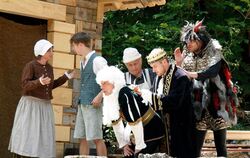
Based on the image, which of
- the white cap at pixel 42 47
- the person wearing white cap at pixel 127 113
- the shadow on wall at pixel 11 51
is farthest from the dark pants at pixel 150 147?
the shadow on wall at pixel 11 51

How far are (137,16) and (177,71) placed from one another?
341 inches

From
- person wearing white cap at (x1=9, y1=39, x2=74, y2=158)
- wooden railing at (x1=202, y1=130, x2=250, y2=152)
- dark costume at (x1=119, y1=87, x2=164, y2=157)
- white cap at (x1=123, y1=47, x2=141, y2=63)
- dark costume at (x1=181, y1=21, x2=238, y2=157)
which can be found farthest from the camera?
wooden railing at (x1=202, y1=130, x2=250, y2=152)

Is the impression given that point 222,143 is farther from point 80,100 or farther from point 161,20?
point 161,20

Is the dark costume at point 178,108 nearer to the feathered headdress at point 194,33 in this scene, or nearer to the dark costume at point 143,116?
the dark costume at point 143,116

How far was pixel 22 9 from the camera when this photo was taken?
292 inches

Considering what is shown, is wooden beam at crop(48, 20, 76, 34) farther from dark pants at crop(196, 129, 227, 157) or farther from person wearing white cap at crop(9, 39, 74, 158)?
dark pants at crop(196, 129, 227, 157)

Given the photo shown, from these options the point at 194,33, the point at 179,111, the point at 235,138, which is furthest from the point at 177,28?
the point at 179,111

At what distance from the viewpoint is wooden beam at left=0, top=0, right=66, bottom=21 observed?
286 inches

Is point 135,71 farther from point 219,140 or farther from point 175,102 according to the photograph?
point 219,140

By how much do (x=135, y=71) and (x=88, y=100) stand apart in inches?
30.5

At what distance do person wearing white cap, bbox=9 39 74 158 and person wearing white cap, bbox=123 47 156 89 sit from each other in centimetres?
96

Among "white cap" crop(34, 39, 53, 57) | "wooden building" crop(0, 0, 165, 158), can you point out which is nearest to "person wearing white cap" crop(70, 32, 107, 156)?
"white cap" crop(34, 39, 53, 57)

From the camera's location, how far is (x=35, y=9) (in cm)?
757

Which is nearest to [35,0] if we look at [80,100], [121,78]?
[80,100]
